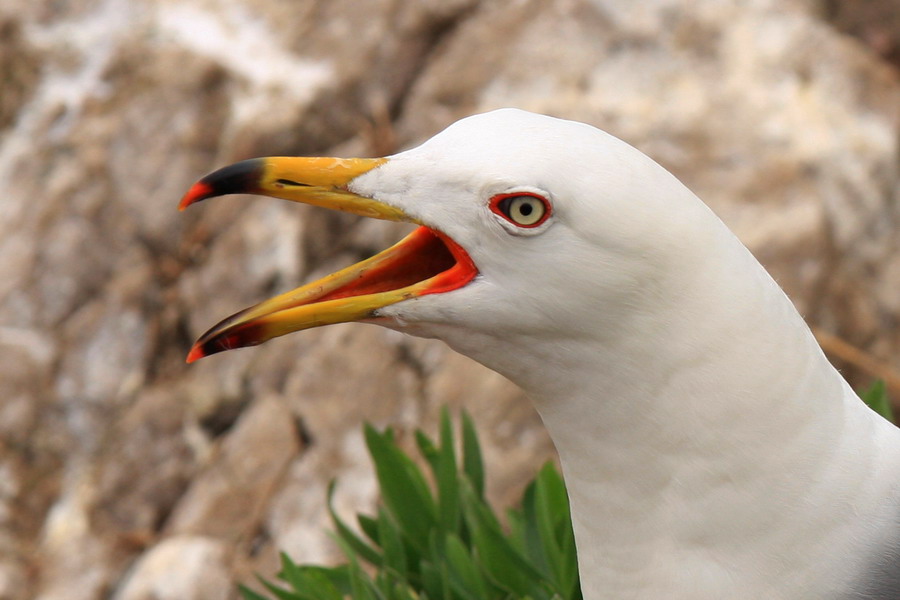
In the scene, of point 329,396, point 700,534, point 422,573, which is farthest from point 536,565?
point 329,396

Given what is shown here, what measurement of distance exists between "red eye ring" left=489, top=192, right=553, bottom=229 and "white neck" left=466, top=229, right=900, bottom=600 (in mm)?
182

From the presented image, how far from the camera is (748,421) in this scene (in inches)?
56.8

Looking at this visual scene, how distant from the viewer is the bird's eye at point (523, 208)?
1375 millimetres

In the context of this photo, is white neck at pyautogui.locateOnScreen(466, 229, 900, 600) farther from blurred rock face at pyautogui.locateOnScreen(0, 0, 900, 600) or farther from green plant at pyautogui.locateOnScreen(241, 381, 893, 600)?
blurred rock face at pyautogui.locateOnScreen(0, 0, 900, 600)

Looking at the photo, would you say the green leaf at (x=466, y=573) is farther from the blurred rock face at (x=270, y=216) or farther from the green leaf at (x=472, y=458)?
the blurred rock face at (x=270, y=216)

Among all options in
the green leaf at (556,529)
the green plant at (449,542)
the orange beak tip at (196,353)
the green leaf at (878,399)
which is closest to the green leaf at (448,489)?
the green plant at (449,542)

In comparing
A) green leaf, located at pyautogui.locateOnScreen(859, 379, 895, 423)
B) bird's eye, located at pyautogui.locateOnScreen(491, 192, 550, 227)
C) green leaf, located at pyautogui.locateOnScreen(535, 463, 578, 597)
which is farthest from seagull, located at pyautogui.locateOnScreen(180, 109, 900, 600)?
green leaf, located at pyautogui.locateOnScreen(859, 379, 895, 423)

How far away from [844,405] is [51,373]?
3.10 m

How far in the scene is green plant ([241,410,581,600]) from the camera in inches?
91.2

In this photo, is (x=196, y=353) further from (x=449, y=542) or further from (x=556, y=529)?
(x=556, y=529)

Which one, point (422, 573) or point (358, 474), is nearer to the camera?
point (422, 573)

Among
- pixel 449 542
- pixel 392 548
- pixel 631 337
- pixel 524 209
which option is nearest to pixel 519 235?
pixel 524 209

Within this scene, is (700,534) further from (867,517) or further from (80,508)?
(80,508)

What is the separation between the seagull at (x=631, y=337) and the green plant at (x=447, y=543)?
0.71 m
